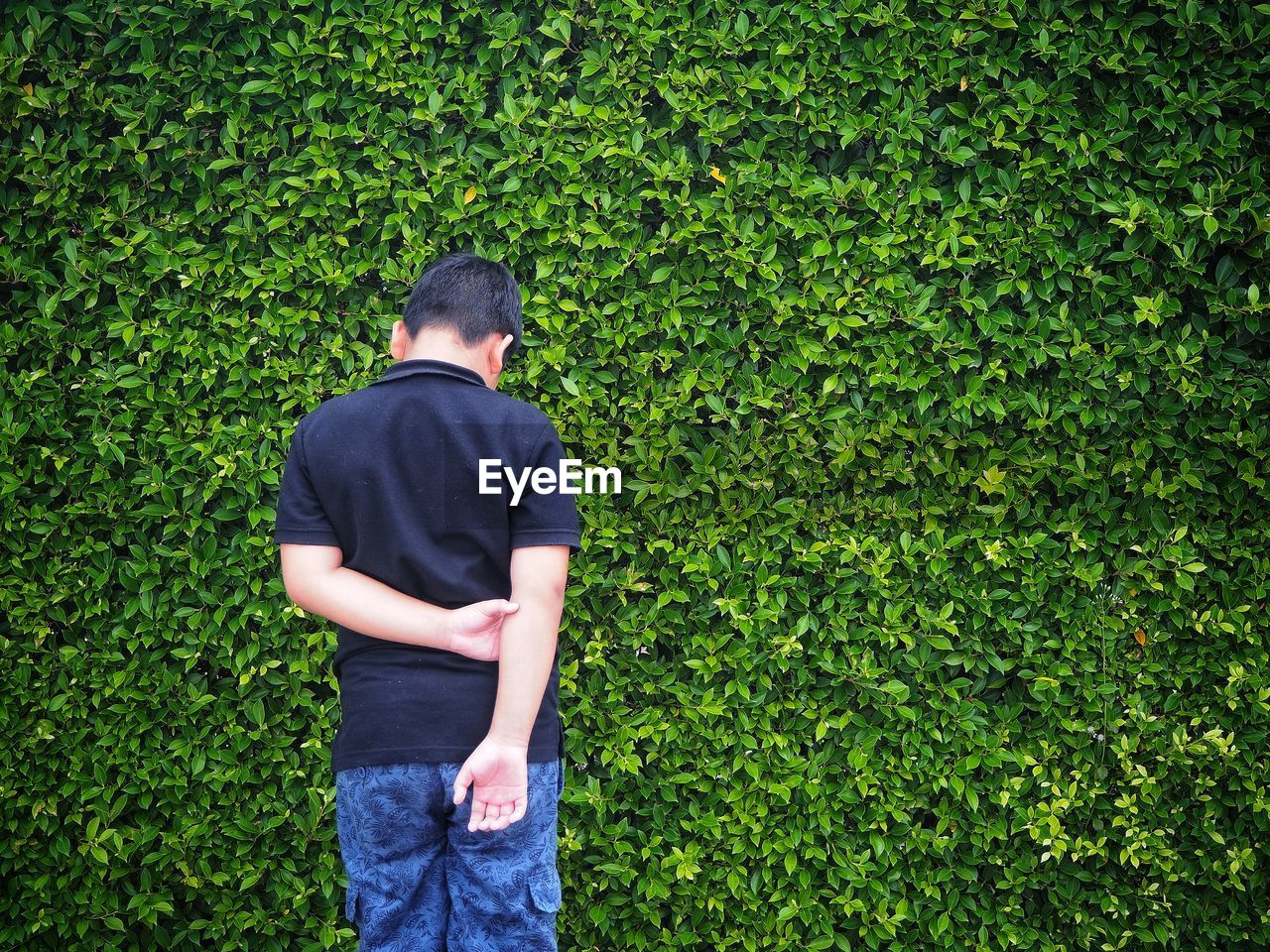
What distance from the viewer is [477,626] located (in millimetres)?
2127

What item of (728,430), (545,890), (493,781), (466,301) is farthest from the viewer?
(728,430)

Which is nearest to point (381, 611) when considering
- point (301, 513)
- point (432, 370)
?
point (301, 513)

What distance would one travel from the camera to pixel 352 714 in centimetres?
223

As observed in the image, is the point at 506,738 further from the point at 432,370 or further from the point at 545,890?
the point at 432,370

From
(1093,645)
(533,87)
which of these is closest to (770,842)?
(1093,645)

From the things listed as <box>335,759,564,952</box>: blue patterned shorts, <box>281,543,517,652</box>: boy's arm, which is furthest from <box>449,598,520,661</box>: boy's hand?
<box>335,759,564,952</box>: blue patterned shorts

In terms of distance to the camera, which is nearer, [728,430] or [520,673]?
[520,673]

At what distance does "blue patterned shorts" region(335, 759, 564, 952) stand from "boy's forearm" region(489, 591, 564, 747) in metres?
0.15

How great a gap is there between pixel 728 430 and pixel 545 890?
1.66m

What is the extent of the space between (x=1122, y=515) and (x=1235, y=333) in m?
0.74

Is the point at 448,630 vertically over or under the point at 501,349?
under

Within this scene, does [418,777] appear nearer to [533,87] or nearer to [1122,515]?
[533,87]

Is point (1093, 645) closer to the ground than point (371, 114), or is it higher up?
closer to the ground

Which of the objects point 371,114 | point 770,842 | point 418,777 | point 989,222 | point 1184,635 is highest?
point 371,114
